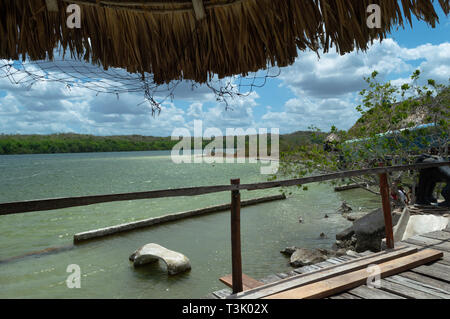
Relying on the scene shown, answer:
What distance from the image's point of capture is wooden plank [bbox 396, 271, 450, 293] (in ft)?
6.87

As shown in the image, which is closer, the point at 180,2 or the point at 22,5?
the point at 22,5

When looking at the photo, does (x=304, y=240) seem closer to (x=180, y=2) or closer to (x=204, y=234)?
(x=204, y=234)

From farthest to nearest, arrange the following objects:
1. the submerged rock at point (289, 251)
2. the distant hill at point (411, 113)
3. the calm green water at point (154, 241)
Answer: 1. the submerged rock at point (289, 251)
2. the distant hill at point (411, 113)
3. the calm green water at point (154, 241)

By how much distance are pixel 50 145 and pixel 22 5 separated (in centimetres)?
11963

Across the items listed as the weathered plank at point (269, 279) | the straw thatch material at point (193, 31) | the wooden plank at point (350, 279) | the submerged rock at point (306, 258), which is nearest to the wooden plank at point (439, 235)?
the wooden plank at point (350, 279)

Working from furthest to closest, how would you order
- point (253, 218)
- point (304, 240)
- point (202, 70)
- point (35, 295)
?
point (253, 218) < point (304, 240) < point (35, 295) < point (202, 70)

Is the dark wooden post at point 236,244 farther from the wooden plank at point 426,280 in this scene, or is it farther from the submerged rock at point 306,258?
the submerged rock at point 306,258

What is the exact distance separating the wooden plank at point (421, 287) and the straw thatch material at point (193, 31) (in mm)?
1861

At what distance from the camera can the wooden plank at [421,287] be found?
1.95 metres

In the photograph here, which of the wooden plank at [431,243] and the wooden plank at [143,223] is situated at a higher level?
the wooden plank at [431,243]

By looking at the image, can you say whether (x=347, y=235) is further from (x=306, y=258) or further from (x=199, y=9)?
(x=199, y=9)

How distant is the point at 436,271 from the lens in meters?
2.36

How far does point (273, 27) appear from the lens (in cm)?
239

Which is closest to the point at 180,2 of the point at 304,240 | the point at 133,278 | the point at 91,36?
the point at 91,36
